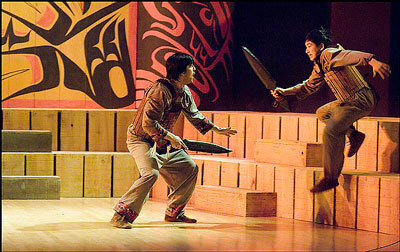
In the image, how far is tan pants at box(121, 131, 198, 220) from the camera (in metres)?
5.48

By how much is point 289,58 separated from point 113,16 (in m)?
2.10

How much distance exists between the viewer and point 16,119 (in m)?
7.46

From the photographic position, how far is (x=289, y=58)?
8320mm

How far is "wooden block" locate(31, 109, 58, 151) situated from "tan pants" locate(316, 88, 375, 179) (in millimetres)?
3098

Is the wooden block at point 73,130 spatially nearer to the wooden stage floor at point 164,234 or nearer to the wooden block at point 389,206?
the wooden stage floor at point 164,234

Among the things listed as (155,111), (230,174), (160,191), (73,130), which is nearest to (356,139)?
(230,174)

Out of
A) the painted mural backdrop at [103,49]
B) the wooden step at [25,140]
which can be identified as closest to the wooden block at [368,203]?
the painted mural backdrop at [103,49]

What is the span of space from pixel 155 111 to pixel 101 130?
2384 mm

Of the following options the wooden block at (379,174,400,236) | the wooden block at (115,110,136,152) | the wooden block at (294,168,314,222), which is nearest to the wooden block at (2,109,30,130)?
the wooden block at (115,110,136,152)

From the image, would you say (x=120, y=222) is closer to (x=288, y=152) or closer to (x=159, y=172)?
(x=159, y=172)

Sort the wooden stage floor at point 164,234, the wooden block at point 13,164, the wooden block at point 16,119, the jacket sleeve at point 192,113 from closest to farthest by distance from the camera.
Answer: the wooden stage floor at point 164,234
the jacket sleeve at point 192,113
the wooden block at point 13,164
the wooden block at point 16,119

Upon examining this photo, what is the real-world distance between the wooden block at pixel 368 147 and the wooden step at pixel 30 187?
2.97m

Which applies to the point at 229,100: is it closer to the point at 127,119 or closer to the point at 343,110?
the point at 127,119

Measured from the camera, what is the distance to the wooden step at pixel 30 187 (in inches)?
275
